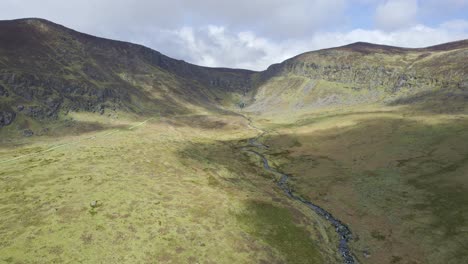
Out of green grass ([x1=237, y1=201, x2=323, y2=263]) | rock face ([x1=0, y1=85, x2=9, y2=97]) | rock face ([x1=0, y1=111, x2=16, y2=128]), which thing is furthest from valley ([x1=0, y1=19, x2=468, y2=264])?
rock face ([x1=0, y1=85, x2=9, y2=97])

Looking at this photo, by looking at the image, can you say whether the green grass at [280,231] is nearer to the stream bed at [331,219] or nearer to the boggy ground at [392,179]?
the stream bed at [331,219]

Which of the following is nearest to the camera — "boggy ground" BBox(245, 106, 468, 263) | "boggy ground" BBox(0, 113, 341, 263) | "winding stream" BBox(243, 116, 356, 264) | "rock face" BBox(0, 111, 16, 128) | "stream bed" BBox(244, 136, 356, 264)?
"boggy ground" BBox(0, 113, 341, 263)

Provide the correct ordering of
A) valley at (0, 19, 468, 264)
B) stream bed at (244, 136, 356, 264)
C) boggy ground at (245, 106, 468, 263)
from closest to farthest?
valley at (0, 19, 468, 264)
stream bed at (244, 136, 356, 264)
boggy ground at (245, 106, 468, 263)

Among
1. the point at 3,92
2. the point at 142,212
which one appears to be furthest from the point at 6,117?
the point at 142,212

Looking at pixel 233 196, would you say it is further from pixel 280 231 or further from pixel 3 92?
pixel 3 92

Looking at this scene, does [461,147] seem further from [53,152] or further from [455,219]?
[53,152]

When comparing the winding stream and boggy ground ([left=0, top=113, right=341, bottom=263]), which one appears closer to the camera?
boggy ground ([left=0, top=113, right=341, bottom=263])

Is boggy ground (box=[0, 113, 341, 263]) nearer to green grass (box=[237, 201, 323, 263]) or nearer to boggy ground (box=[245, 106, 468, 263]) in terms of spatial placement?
green grass (box=[237, 201, 323, 263])

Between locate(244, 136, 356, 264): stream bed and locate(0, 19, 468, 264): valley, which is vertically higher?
locate(0, 19, 468, 264): valley
